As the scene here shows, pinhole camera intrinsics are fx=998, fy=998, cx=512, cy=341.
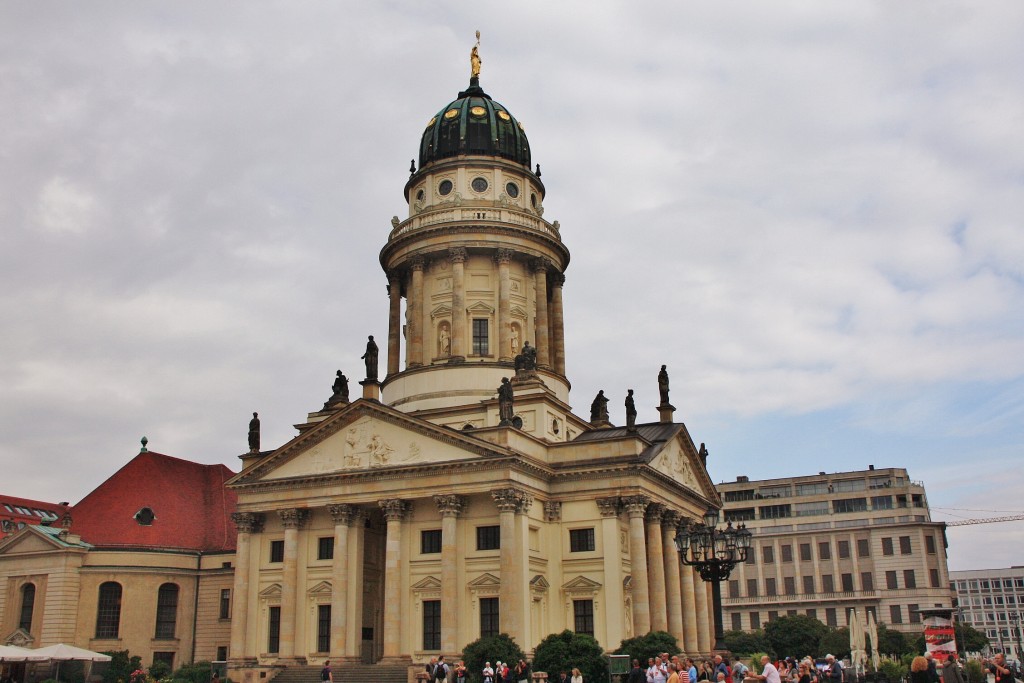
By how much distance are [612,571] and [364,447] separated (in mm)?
14339

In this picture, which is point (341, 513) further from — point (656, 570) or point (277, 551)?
point (656, 570)

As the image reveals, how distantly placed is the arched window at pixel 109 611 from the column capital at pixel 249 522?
35.3 feet

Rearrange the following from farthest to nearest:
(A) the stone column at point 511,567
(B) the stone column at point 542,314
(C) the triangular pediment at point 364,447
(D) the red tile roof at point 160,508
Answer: (B) the stone column at point 542,314 → (D) the red tile roof at point 160,508 → (C) the triangular pediment at point 364,447 → (A) the stone column at point 511,567

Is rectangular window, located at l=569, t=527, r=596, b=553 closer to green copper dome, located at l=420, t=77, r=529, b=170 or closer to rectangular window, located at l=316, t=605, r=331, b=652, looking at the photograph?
rectangular window, located at l=316, t=605, r=331, b=652

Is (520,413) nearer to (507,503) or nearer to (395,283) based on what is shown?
(507,503)

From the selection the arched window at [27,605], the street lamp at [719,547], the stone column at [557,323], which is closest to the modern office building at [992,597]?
the stone column at [557,323]

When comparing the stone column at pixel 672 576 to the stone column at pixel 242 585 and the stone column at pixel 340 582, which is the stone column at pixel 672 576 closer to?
the stone column at pixel 340 582

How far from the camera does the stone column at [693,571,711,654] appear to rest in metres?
58.9

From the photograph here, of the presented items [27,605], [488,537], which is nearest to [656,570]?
[488,537]

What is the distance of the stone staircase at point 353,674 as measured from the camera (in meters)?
47.6

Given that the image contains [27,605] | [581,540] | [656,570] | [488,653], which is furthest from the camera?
[27,605]

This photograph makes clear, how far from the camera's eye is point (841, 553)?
3976 inches

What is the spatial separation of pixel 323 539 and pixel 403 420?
27.9ft

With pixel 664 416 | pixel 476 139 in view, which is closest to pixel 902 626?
pixel 664 416
